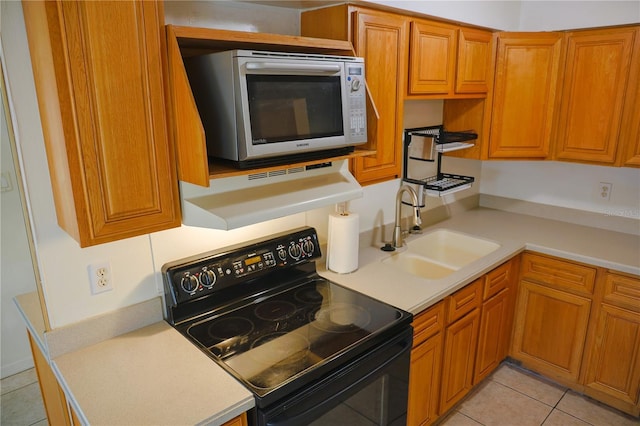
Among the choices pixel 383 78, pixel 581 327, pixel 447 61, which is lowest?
pixel 581 327

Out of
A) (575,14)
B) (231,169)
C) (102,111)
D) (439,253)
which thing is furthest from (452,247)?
(102,111)

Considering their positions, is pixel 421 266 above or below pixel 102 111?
below

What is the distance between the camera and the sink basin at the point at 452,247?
8.36 ft

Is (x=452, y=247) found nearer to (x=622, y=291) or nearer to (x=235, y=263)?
(x=622, y=291)

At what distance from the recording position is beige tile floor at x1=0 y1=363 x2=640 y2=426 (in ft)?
7.68

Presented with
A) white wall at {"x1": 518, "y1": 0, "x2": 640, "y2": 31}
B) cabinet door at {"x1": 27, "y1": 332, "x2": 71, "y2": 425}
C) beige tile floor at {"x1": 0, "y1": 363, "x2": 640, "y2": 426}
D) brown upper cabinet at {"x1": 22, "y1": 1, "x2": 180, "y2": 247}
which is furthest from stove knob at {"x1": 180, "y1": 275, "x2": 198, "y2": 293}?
white wall at {"x1": 518, "y1": 0, "x2": 640, "y2": 31}

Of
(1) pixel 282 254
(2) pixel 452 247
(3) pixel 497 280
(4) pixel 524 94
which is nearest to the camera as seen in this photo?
(1) pixel 282 254

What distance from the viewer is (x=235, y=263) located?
1.69 meters

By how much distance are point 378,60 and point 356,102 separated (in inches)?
14.9

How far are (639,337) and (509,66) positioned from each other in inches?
66.0

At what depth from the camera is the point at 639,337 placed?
7.30ft

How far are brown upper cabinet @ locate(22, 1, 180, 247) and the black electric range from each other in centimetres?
39

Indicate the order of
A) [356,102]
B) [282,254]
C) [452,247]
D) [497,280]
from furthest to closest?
[452,247], [497,280], [282,254], [356,102]

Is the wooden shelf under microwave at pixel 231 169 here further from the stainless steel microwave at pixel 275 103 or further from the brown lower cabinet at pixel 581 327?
the brown lower cabinet at pixel 581 327
